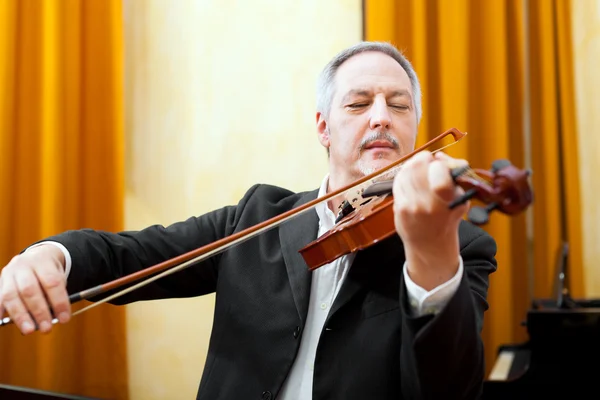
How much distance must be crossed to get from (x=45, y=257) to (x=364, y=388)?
26.5 inches

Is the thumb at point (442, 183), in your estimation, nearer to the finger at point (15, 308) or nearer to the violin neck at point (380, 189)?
the violin neck at point (380, 189)

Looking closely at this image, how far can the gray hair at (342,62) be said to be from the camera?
164 cm

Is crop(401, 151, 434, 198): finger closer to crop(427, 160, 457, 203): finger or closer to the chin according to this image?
crop(427, 160, 457, 203): finger

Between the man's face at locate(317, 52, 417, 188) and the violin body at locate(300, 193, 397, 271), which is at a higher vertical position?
the man's face at locate(317, 52, 417, 188)

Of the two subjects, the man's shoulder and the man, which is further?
the man's shoulder

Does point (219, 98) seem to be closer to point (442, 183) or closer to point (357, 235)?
point (357, 235)

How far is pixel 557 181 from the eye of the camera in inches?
105

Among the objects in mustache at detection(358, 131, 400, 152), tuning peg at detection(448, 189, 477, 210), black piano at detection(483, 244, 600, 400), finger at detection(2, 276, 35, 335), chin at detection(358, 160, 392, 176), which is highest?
mustache at detection(358, 131, 400, 152)

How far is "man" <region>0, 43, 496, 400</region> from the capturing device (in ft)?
3.15

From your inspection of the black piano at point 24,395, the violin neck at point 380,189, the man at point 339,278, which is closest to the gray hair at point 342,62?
the man at point 339,278

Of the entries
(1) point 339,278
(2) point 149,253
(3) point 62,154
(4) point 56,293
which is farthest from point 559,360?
(3) point 62,154

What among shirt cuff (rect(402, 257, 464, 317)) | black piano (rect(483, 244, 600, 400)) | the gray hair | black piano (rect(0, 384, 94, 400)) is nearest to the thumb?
shirt cuff (rect(402, 257, 464, 317))

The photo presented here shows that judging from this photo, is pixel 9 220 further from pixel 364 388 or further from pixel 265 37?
pixel 364 388

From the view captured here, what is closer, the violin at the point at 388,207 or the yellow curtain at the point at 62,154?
the violin at the point at 388,207
